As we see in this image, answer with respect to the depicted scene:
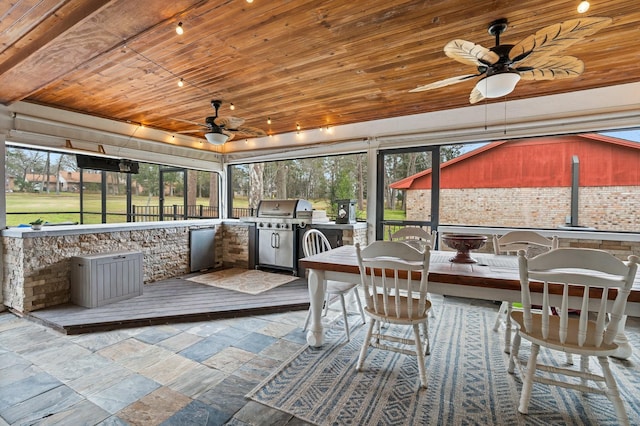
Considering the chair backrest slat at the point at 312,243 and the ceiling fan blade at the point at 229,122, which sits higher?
the ceiling fan blade at the point at 229,122

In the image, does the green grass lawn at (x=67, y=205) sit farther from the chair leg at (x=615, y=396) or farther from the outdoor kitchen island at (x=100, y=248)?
the chair leg at (x=615, y=396)

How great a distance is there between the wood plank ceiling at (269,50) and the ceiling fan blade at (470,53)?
297mm

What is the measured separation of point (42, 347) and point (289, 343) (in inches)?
83.0

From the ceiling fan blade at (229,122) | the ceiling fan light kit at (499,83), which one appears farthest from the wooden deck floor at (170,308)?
the ceiling fan light kit at (499,83)

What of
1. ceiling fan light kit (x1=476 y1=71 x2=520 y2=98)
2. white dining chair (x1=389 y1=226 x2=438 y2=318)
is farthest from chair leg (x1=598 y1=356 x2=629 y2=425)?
ceiling fan light kit (x1=476 y1=71 x2=520 y2=98)

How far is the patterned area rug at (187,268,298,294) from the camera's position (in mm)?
4293

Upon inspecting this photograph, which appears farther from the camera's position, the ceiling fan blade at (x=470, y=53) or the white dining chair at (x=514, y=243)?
the white dining chair at (x=514, y=243)

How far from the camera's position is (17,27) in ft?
7.36

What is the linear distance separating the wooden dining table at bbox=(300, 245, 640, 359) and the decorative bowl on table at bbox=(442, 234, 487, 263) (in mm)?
84

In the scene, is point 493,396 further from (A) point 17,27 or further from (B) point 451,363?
(A) point 17,27

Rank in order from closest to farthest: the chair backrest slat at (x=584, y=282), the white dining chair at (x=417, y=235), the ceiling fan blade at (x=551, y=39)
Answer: the chair backrest slat at (x=584, y=282) → the ceiling fan blade at (x=551, y=39) → the white dining chair at (x=417, y=235)

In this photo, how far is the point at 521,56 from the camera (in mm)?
2023

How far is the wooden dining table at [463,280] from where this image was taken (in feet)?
5.99

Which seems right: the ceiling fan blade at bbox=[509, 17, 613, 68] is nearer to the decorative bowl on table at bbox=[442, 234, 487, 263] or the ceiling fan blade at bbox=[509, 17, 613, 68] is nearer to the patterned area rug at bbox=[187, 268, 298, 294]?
the decorative bowl on table at bbox=[442, 234, 487, 263]
